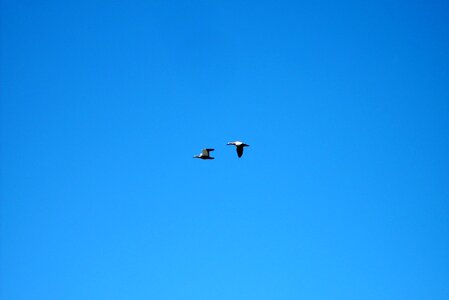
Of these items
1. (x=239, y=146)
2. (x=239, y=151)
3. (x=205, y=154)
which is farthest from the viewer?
(x=205, y=154)

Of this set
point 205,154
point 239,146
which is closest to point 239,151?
point 239,146

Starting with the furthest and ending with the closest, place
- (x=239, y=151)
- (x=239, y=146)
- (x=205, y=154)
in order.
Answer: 1. (x=205, y=154)
2. (x=239, y=146)
3. (x=239, y=151)

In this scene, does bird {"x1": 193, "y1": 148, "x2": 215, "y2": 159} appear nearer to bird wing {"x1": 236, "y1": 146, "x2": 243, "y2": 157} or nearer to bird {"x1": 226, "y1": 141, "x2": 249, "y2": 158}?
bird {"x1": 226, "y1": 141, "x2": 249, "y2": 158}

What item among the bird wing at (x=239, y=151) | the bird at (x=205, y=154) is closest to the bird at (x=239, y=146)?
the bird wing at (x=239, y=151)

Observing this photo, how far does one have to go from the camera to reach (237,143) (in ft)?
324

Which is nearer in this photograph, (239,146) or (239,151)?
(239,151)

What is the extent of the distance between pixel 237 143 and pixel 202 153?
20.7 ft

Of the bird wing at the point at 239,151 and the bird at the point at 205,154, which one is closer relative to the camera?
the bird wing at the point at 239,151

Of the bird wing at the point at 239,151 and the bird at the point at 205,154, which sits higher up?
the bird at the point at 205,154

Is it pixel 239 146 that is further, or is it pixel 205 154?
pixel 205 154

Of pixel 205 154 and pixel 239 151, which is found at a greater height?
pixel 205 154

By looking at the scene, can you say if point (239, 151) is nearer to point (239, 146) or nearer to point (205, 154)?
point (239, 146)

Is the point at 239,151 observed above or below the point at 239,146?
below

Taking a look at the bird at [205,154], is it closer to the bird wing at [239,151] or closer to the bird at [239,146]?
the bird at [239,146]
